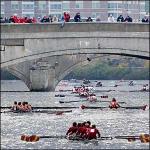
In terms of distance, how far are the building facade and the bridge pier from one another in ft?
223

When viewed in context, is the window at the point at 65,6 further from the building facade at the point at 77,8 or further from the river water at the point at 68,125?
the river water at the point at 68,125

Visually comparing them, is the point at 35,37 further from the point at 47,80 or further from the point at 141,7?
the point at 141,7

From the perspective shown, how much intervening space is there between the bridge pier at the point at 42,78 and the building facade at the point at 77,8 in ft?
223

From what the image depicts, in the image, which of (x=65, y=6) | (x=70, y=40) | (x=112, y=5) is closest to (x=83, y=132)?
(x=70, y=40)

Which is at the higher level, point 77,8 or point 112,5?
point 112,5

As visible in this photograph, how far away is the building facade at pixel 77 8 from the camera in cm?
16475

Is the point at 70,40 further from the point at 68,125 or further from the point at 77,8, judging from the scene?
the point at 77,8

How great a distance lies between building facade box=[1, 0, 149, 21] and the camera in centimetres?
16475

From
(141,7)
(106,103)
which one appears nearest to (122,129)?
(106,103)

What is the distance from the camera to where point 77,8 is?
164 metres

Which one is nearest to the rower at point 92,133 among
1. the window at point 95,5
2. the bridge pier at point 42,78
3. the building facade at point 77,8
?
the bridge pier at point 42,78

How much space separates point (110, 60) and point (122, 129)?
101 metres

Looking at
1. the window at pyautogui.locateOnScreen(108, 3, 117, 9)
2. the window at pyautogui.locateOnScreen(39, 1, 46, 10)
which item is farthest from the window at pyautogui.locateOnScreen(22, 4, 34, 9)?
the window at pyautogui.locateOnScreen(108, 3, 117, 9)

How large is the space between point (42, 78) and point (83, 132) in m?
46.0
